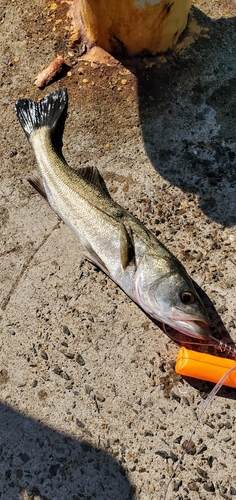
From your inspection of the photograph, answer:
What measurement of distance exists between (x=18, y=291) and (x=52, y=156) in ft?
3.80

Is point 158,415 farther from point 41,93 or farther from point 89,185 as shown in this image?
point 41,93

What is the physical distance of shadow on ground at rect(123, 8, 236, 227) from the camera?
3.91 meters

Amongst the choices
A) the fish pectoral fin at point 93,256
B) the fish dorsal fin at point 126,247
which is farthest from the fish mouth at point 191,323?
the fish pectoral fin at point 93,256

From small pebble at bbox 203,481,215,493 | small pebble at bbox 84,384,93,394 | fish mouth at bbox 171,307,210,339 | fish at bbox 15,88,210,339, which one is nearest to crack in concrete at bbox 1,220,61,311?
fish at bbox 15,88,210,339

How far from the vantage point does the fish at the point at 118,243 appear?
3.03m

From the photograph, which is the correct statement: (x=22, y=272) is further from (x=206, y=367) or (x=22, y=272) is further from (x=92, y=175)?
(x=206, y=367)

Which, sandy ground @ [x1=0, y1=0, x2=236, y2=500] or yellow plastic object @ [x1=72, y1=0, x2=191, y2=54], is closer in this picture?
sandy ground @ [x1=0, y1=0, x2=236, y2=500]

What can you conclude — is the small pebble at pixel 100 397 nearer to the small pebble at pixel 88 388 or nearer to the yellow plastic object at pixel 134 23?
the small pebble at pixel 88 388

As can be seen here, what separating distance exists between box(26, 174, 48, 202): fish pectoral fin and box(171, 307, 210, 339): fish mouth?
5.17 feet

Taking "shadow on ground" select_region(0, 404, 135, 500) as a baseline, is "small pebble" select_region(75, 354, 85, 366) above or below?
above

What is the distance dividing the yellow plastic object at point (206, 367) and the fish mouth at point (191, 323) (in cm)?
20

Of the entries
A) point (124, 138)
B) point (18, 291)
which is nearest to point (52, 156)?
point (124, 138)

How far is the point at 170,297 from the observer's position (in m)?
3.04

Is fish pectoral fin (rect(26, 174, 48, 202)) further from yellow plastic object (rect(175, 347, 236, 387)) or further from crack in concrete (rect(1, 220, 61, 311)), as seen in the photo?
yellow plastic object (rect(175, 347, 236, 387))
